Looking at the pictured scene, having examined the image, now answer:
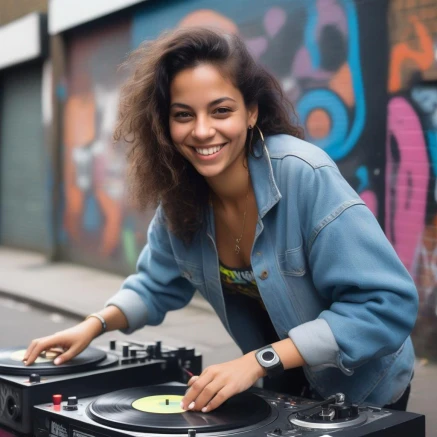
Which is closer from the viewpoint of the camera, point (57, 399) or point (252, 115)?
point (57, 399)

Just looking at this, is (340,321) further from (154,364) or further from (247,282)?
(154,364)

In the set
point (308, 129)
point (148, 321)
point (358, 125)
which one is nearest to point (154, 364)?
point (148, 321)

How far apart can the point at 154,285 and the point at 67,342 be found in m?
0.38

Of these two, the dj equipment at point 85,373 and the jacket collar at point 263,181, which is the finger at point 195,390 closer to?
the dj equipment at point 85,373

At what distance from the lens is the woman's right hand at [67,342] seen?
7.82 feet

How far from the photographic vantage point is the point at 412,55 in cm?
584

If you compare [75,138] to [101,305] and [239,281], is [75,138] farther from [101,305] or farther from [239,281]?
[239,281]

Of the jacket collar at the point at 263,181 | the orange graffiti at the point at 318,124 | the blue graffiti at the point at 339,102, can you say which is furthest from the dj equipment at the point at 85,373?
the orange graffiti at the point at 318,124

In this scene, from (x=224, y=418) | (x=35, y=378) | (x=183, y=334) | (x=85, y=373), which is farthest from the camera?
(x=183, y=334)

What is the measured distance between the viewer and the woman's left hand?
194 centimetres

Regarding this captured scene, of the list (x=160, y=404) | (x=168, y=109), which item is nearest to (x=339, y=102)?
(x=168, y=109)

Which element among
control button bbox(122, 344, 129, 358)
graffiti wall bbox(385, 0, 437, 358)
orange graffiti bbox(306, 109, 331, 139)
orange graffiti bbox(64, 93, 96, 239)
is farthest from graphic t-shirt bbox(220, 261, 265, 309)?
orange graffiti bbox(64, 93, 96, 239)

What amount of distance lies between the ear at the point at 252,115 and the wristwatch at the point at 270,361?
2.27 feet

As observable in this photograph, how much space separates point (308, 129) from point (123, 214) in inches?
150
